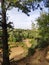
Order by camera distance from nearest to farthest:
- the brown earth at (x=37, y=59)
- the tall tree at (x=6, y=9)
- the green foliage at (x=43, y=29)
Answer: the tall tree at (x=6, y=9) < the brown earth at (x=37, y=59) < the green foliage at (x=43, y=29)

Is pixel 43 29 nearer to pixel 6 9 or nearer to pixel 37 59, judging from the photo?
pixel 37 59

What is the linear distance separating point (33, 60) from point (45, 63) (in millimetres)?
1932

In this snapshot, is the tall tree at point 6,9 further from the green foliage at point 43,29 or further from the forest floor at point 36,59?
the green foliage at point 43,29

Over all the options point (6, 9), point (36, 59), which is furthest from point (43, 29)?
point (6, 9)

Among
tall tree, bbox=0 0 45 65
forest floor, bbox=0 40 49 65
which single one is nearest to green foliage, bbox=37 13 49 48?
forest floor, bbox=0 40 49 65

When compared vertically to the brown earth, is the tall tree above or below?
above

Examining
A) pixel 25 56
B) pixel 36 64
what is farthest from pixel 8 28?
pixel 25 56

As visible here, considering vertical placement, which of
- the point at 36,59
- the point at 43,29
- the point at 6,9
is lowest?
the point at 36,59

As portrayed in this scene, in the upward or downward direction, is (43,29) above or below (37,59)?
above

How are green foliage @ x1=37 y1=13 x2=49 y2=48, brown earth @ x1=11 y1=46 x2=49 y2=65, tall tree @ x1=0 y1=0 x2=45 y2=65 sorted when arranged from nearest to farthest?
tall tree @ x1=0 y1=0 x2=45 y2=65 → brown earth @ x1=11 y1=46 x2=49 y2=65 → green foliage @ x1=37 y1=13 x2=49 y2=48

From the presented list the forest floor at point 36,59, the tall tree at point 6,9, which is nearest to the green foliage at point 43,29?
the forest floor at point 36,59

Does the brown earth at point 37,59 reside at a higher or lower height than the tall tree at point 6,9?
lower

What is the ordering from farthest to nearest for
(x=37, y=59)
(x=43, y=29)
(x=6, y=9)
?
(x=43, y=29) → (x=37, y=59) → (x=6, y=9)

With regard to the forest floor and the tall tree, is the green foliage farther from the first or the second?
the tall tree
